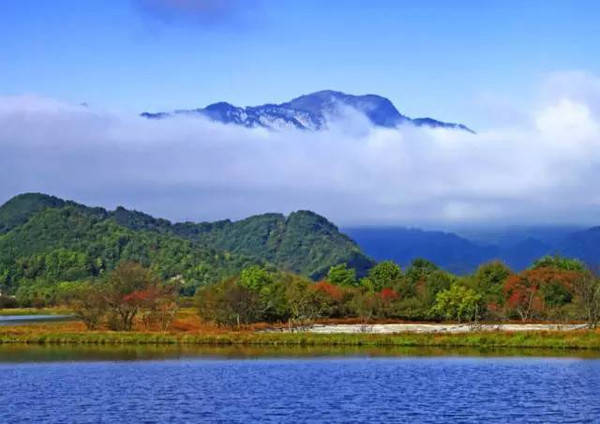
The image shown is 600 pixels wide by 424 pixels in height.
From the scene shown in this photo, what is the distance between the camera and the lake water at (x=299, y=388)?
41.8 meters

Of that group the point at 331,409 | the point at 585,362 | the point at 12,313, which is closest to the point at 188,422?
the point at 331,409

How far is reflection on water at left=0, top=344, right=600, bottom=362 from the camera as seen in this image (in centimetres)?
7075

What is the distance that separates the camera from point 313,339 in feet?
269

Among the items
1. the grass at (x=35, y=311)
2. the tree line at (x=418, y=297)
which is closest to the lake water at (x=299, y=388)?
the tree line at (x=418, y=297)

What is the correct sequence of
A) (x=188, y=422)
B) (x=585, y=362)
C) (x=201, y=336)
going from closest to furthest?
(x=188, y=422) → (x=585, y=362) → (x=201, y=336)

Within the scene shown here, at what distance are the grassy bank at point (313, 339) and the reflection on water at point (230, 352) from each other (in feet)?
6.75

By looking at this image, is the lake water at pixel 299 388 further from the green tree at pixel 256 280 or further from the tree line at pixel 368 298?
the green tree at pixel 256 280

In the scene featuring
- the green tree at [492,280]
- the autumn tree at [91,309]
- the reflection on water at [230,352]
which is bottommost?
the reflection on water at [230,352]

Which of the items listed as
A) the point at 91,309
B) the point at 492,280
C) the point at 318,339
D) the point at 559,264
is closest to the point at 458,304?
the point at 492,280

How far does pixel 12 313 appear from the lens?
171 m

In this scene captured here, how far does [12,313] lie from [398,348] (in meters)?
Result: 114

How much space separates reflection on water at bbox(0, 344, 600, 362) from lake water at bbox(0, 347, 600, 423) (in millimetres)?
341

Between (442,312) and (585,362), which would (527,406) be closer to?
(585,362)

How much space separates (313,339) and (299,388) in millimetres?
30786
